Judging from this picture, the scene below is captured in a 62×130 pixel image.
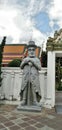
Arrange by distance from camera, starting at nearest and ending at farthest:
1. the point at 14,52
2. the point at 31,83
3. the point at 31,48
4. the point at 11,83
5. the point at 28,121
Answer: the point at 28,121
the point at 31,83
the point at 31,48
the point at 11,83
the point at 14,52

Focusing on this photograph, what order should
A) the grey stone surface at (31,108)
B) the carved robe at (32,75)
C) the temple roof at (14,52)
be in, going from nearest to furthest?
1. the grey stone surface at (31,108)
2. the carved robe at (32,75)
3. the temple roof at (14,52)

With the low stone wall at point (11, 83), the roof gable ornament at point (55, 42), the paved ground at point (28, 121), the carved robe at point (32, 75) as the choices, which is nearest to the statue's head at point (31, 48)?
the carved robe at point (32, 75)

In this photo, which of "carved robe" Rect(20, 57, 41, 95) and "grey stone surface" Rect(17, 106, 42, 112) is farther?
"carved robe" Rect(20, 57, 41, 95)

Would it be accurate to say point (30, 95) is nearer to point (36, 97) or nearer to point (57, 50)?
point (36, 97)

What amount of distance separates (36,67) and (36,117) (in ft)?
4.90

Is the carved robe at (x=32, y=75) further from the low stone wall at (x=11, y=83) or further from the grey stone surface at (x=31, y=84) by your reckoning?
the low stone wall at (x=11, y=83)

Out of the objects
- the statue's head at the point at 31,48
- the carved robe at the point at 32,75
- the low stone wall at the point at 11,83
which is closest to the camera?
the carved robe at the point at 32,75

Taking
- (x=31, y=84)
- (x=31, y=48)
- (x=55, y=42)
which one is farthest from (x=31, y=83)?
(x=55, y=42)

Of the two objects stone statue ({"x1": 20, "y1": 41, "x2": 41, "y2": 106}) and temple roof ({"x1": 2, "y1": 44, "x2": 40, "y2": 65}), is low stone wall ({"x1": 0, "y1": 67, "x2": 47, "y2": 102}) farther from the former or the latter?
temple roof ({"x1": 2, "y1": 44, "x2": 40, "y2": 65})

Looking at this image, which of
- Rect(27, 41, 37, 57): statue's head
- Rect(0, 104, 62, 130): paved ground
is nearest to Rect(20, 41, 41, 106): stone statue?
Rect(27, 41, 37, 57): statue's head

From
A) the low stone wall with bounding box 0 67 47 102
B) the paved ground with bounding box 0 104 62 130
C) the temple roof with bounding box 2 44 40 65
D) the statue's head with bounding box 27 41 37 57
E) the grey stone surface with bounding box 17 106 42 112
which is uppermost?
the temple roof with bounding box 2 44 40 65

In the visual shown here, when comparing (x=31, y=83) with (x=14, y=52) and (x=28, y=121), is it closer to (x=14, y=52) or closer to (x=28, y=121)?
(x=28, y=121)

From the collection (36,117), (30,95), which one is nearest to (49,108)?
(30,95)

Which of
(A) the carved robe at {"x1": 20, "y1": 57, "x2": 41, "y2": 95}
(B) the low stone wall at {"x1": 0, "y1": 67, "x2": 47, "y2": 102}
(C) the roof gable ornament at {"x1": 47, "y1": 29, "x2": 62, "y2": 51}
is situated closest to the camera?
(A) the carved robe at {"x1": 20, "y1": 57, "x2": 41, "y2": 95}
